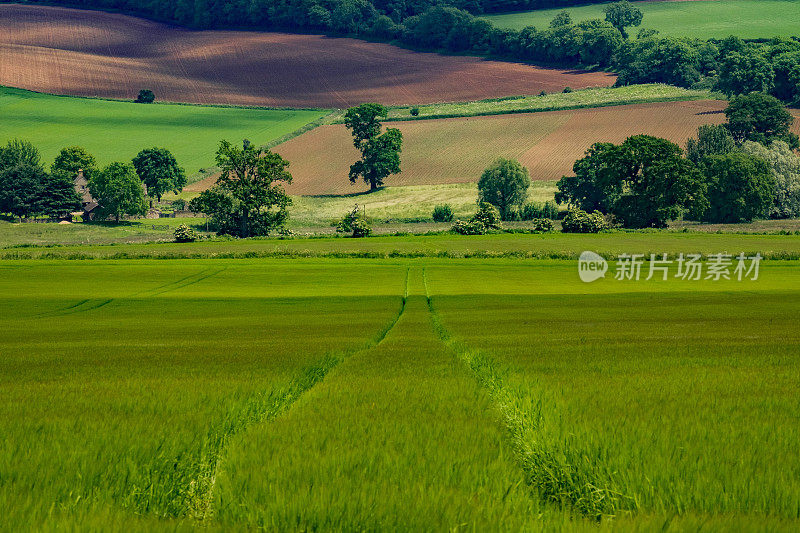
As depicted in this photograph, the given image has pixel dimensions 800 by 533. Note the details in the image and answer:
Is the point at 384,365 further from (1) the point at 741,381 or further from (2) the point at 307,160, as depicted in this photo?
(2) the point at 307,160

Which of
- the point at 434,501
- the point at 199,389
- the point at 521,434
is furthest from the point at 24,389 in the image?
the point at 434,501

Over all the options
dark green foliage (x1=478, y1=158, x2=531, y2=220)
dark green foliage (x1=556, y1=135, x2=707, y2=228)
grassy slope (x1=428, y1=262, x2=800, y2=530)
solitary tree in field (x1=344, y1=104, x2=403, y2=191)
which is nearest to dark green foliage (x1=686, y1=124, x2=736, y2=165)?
dark green foliage (x1=556, y1=135, x2=707, y2=228)

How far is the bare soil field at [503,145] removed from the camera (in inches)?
6841

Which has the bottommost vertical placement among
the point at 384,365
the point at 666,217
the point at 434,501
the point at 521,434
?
the point at 666,217

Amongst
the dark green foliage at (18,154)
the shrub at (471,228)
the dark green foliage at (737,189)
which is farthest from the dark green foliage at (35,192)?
the dark green foliage at (737,189)

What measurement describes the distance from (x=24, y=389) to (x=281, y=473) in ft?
31.2

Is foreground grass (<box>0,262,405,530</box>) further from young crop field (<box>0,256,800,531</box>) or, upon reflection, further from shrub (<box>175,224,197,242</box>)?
shrub (<box>175,224,197,242</box>)

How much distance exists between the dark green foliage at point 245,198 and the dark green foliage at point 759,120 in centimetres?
9441

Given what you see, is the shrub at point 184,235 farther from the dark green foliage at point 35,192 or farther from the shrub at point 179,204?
the shrub at point 179,204

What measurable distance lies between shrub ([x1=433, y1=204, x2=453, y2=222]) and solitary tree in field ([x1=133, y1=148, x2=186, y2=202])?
6135 centimetres

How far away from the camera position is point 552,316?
39031mm

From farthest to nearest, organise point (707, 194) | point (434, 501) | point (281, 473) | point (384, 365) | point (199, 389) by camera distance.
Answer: point (707, 194) < point (384, 365) < point (199, 389) < point (281, 473) < point (434, 501)

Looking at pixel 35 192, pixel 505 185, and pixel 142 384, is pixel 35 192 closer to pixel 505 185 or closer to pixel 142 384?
pixel 505 185

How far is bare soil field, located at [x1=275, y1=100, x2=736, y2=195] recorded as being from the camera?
174 metres
